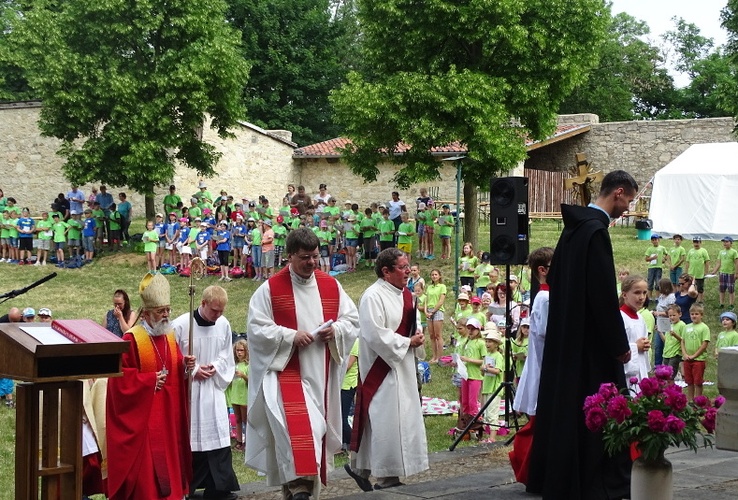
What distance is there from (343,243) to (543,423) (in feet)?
63.8

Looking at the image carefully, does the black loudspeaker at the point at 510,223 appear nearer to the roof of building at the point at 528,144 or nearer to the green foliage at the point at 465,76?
the green foliage at the point at 465,76

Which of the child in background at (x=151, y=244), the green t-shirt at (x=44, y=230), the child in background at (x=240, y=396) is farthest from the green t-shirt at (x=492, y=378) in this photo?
the green t-shirt at (x=44, y=230)

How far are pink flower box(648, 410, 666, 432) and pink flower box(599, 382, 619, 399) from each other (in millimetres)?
274

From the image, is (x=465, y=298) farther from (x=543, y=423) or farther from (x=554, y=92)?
(x=554, y=92)

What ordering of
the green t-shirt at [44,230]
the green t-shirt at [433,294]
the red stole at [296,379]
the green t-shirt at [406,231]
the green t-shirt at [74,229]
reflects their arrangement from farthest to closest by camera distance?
the green t-shirt at [74,229] < the green t-shirt at [44,230] < the green t-shirt at [406,231] < the green t-shirt at [433,294] < the red stole at [296,379]

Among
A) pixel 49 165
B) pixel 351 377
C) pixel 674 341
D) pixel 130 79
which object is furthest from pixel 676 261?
pixel 49 165

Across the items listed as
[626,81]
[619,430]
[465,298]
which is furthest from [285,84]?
[619,430]

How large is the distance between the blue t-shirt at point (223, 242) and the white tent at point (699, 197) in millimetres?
10170

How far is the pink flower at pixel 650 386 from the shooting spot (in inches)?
219

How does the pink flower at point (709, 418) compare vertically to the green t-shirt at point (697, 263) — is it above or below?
below

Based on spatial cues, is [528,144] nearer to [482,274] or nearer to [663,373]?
[482,274]

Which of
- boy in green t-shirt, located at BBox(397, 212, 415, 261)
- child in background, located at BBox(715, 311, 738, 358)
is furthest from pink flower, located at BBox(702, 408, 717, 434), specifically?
boy in green t-shirt, located at BBox(397, 212, 415, 261)

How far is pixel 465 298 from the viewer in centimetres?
1594

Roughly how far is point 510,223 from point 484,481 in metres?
4.20
